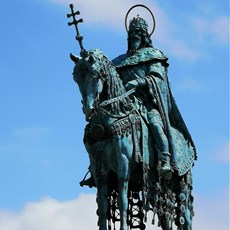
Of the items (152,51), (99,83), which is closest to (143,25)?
(152,51)

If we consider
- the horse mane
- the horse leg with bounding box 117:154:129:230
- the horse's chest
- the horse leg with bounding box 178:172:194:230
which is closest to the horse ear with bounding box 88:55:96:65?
the horse mane

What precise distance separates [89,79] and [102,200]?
2345 millimetres

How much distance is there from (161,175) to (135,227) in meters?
1.24

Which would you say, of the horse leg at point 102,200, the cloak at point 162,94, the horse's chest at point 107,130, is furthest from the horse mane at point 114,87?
the horse leg at point 102,200

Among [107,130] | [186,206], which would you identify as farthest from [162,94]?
[186,206]

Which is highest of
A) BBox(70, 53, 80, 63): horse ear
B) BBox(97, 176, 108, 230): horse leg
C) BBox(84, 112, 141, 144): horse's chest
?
BBox(70, 53, 80, 63): horse ear

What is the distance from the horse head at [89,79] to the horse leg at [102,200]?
4.45ft

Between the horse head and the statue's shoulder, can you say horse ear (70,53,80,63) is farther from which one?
the statue's shoulder

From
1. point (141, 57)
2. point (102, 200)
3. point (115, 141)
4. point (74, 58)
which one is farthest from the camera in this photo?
point (141, 57)

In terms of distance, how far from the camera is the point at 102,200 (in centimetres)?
2238

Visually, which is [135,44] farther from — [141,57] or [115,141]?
[115,141]

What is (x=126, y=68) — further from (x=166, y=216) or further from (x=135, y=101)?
(x=166, y=216)

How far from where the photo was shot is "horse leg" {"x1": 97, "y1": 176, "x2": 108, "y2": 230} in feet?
73.1

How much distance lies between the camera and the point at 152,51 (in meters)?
23.6
